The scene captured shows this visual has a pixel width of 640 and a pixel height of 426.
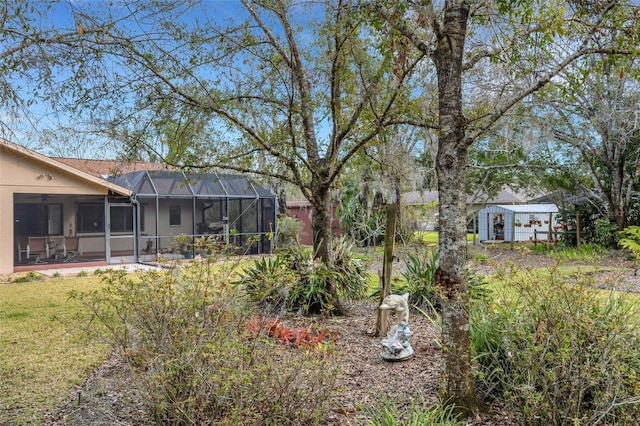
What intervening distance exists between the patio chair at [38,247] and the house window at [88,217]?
1.44m

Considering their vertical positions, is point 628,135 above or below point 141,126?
above

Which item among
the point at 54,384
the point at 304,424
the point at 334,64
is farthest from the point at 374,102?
the point at 54,384

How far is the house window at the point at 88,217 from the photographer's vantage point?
17.1 meters

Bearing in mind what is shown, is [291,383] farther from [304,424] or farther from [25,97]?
[25,97]

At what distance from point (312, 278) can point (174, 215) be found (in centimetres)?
1317

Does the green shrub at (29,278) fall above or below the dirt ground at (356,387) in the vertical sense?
below

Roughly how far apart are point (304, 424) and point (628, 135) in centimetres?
1695

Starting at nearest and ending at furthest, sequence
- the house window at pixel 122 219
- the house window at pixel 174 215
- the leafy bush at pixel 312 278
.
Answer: the leafy bush at pixel 312 278
the house window at pixel 122 219
the house window at pixel 174 215

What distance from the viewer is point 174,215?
18.7 metres

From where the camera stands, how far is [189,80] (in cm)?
644

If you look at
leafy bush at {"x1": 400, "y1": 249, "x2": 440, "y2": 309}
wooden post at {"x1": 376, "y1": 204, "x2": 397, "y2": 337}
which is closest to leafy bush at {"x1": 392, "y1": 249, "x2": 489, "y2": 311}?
leafy bush at {"x1": 400, "y1": 249, "x2": 440, "y2": 309}

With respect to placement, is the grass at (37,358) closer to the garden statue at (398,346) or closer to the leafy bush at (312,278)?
the leafy bush at (312,278)

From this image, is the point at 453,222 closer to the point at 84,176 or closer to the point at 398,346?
the point at 398,346

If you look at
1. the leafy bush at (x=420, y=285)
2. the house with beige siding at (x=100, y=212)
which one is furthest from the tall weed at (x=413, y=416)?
the house with beige siding at (x=100, y=212)
